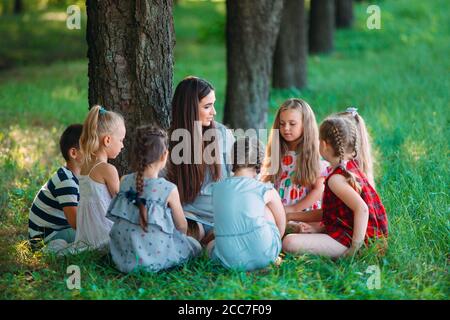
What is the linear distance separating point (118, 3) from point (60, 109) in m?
4.91

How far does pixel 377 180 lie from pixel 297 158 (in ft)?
4.47

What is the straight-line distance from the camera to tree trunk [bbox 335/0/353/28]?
21.7 m

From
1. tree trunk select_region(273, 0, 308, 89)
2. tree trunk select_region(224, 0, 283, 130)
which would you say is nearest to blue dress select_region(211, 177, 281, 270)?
tree trunk select_region(224, 0, 283, 130)

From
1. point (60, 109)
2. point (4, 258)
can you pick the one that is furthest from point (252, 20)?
point (4, 258)

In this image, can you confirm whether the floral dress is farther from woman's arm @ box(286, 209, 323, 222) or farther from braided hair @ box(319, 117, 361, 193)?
braided hair @ box(319, 117, 361, 193)

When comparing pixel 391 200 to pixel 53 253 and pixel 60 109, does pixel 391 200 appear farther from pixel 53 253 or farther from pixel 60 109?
pixel 60 109

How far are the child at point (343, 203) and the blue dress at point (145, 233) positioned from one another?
0.83m

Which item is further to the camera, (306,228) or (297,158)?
(297,158)

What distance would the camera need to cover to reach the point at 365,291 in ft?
13.3

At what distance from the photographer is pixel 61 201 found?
511 cm
